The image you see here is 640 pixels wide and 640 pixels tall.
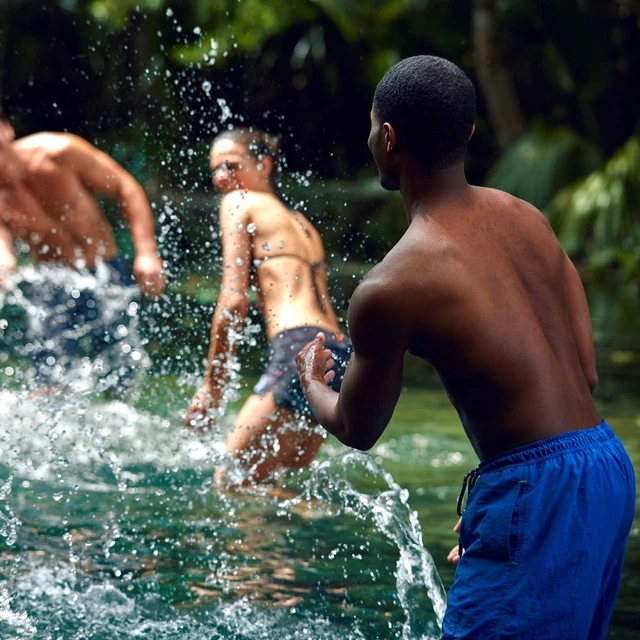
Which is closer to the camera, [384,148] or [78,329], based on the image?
[384,148]

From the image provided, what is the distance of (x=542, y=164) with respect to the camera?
53.7 ft

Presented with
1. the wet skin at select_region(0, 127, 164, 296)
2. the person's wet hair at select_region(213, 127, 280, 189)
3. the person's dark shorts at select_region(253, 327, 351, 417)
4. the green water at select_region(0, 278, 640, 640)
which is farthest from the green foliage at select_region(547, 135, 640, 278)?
the person's dark shorts at select_region(253, 327, 351, 417)

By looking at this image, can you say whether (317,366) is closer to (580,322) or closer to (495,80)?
(580,322)

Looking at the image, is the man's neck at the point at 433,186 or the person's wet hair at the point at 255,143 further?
the person's wet hair at the point at 255,143

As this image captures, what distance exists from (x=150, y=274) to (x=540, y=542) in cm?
366

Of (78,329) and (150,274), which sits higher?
(150,274)

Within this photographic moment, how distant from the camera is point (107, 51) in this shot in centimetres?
2086

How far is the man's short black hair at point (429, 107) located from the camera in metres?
2.30

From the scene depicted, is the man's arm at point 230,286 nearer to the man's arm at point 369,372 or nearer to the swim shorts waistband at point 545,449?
the man's arm at point 369,372

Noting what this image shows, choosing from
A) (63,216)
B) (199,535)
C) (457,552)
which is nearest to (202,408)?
(199,535)

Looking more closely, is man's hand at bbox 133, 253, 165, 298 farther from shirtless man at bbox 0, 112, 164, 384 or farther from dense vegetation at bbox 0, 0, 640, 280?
dense vegetation at bbox 0, 0, 640, 280

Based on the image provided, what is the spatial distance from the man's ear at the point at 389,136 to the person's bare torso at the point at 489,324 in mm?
165

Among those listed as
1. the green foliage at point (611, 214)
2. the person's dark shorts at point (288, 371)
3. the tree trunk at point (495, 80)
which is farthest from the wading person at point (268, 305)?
the tree trunk at point (495, 80)

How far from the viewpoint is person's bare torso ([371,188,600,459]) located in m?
2.23
